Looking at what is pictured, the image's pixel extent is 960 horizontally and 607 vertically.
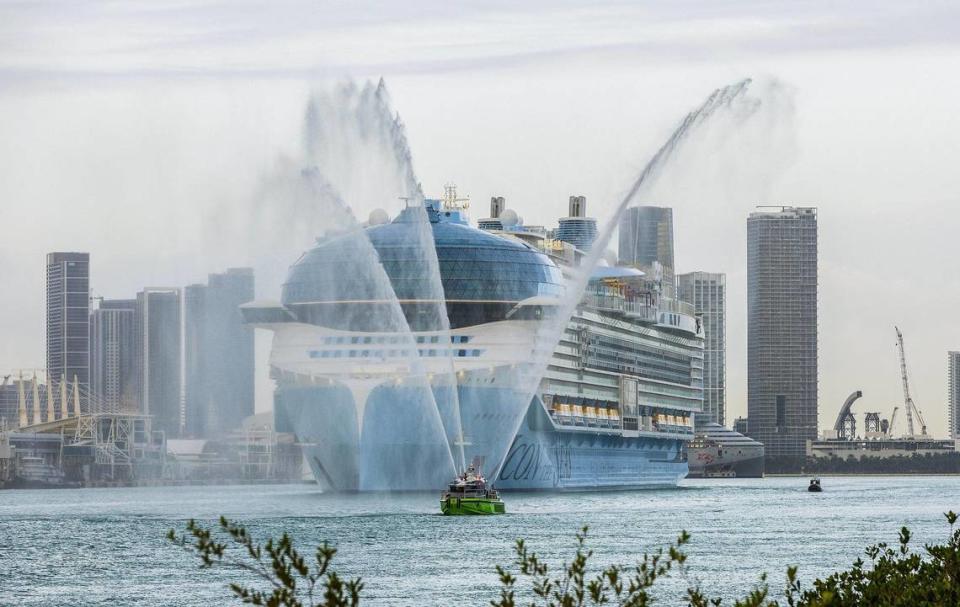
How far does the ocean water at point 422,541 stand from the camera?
50.3 metres

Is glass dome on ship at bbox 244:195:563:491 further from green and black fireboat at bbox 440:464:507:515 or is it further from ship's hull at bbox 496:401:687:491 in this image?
green and black fireboat at bbox 440:464:507:515

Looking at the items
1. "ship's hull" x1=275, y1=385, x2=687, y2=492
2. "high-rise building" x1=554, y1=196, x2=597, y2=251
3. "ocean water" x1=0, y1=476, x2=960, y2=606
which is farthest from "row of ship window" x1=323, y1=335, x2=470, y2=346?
"high-rise building" x1=554, y1=196, x2=597, y2=251

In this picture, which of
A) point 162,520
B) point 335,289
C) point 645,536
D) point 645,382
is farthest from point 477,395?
point 645,382

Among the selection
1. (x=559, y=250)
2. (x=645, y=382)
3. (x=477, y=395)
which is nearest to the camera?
(x=477, y=395)

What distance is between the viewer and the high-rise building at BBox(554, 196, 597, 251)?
153250mm

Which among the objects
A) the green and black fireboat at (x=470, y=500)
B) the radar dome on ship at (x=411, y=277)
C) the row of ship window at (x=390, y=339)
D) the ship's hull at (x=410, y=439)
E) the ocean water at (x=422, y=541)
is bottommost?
the ocean water at (x=422, y=541)

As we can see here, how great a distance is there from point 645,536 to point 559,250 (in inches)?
2164

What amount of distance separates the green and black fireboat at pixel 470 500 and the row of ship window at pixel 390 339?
15.8 m

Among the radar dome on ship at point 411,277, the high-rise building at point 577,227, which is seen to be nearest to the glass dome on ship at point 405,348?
the radar dome on ship at point 411,277

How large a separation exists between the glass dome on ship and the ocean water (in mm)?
3092

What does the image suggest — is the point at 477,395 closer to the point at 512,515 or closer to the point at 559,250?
the point at 512,515

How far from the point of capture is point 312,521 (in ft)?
247

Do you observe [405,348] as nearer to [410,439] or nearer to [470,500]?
[410,439]

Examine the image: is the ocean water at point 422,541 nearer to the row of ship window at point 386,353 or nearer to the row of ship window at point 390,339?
the row of ship window at point 386,353
